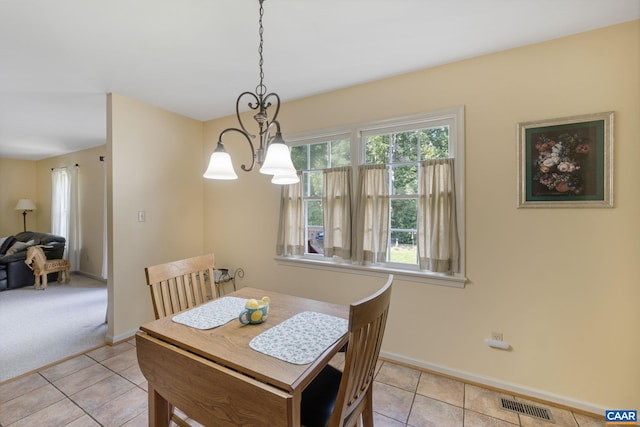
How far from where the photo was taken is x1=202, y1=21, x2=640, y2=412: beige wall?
167 centimetres

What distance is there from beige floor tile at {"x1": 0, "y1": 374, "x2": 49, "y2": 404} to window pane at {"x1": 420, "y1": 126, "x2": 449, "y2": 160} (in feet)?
11.6

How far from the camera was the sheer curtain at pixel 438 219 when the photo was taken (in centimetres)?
210

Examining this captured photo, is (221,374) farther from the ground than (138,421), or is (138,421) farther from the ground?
(221,374)

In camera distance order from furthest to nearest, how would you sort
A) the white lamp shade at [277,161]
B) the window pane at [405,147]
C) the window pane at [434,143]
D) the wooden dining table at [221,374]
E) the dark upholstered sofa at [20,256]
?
the dark upholstered sofa at [20,256]
the window pane at [405,147]
the window pane at [434,143]
the white lamp shade at [277,161]
the wooden dining table at [221,374]

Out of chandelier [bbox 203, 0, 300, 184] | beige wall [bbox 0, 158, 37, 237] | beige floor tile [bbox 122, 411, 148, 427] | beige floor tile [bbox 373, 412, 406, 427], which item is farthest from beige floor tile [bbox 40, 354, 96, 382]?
beige wall [bbox 0, 158, 37, 237]

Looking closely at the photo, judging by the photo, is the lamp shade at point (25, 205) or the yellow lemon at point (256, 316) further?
the lamp shade at point (25, 205)

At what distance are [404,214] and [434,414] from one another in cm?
146

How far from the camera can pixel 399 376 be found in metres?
2.18

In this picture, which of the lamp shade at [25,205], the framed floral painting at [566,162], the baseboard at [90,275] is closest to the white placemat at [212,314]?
the framed floral painting at [566,162]

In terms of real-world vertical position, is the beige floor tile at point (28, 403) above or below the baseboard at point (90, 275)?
below

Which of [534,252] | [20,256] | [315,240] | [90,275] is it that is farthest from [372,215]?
[20,256]

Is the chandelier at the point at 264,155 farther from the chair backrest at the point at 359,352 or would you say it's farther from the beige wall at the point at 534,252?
the beige wall at the point at 534,252

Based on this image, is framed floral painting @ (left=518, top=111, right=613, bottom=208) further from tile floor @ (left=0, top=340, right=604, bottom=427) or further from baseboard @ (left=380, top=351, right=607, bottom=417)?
tile floor @ (left=0, top=340, right=604, bottom=427)

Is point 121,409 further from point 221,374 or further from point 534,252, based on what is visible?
point 534,252
